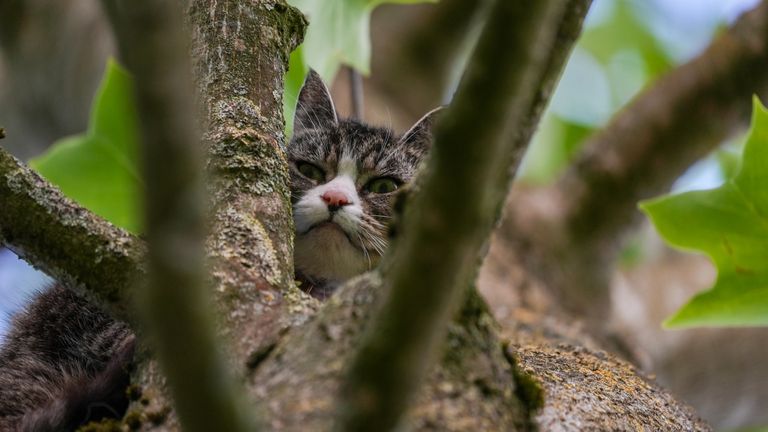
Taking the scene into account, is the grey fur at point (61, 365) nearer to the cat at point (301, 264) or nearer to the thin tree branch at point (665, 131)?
the cat at point (301, 264)

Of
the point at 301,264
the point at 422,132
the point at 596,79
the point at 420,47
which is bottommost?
the point at 301,264

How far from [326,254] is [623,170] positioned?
1.66 meters

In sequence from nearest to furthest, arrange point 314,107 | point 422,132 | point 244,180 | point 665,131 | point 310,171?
point 244,180 < point 310,171 < point 422,132 < point 314,107 < point 665,131

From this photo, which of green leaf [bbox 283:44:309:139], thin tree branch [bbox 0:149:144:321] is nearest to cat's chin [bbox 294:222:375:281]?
green leaf [bbox 283:44:309:139]

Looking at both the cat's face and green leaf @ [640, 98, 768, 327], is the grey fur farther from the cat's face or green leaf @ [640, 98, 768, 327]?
green leaf @ [640, 98, 768, 327]

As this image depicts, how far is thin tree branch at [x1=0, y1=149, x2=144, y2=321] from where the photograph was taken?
3.95ft

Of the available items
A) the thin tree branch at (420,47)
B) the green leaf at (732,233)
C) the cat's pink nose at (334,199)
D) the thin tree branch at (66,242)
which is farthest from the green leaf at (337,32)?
the thin tree branch at (420,47)

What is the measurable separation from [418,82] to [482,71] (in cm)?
349

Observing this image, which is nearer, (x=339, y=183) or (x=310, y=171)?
(x=339, y=183)

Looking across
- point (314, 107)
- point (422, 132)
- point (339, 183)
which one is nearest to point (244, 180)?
point (339, 183)

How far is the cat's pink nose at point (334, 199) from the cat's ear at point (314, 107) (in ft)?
1.79

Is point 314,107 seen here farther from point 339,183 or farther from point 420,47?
point 420,47

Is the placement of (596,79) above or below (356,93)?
above

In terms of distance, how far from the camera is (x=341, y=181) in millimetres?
2471
